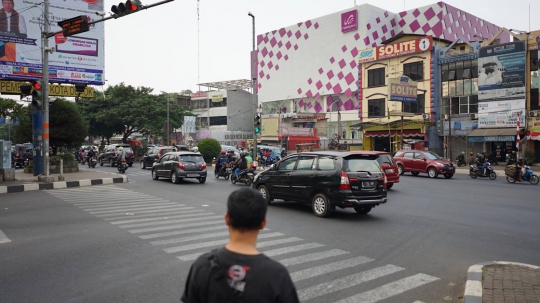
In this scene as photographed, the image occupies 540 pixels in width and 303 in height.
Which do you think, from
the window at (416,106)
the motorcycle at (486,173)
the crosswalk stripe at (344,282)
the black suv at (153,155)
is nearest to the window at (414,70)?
the window at (416,106)

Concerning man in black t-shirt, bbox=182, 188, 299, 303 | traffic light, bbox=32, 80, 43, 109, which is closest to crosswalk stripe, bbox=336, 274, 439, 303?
man in black t-shirt, bbox=182, 188, 299, 303

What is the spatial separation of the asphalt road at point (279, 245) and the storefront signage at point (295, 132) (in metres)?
33.8

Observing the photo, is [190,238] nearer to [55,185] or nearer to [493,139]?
[55,185]

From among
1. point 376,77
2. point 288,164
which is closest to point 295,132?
point 376,77

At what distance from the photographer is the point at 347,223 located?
9789mm

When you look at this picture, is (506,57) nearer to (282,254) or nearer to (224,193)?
(224,193)

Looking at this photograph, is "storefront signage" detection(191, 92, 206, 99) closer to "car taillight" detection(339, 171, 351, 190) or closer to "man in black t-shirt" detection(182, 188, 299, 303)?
"car taillight" detection(339, 171, 351, 190)

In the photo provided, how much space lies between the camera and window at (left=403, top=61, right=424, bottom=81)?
4003cm

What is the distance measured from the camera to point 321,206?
1059 centimetres

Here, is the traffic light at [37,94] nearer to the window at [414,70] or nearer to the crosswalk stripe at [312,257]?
the crosswalk stripe at [312,257]

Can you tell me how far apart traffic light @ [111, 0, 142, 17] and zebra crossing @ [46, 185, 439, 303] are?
5508mm

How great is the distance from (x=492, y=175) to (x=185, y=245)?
20.4 metres

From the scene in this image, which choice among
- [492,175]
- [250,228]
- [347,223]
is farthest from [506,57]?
[250,228]

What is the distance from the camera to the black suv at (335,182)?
10.2 m
